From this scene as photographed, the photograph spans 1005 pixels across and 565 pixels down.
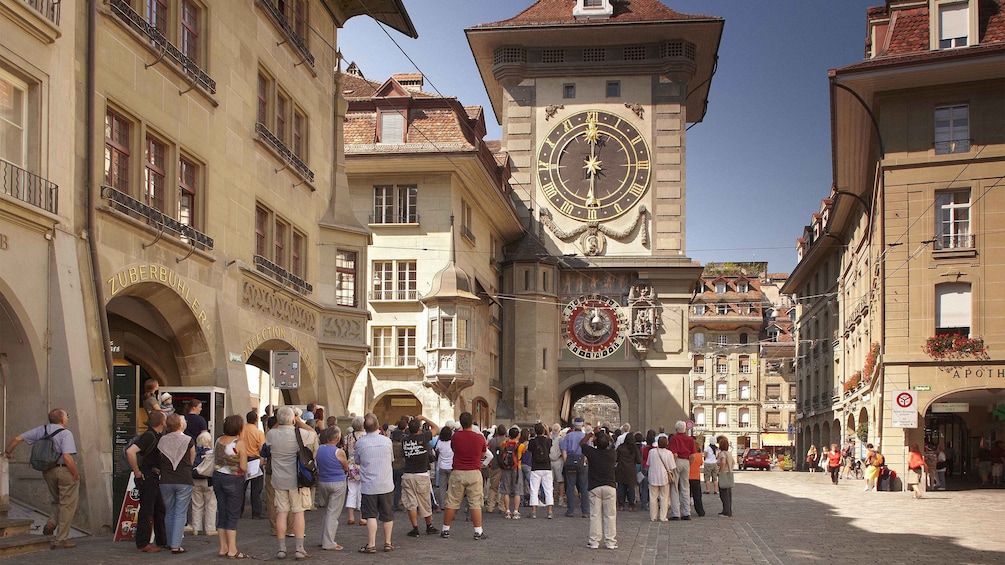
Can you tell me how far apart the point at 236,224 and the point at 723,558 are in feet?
39.4

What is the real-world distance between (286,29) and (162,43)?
6.88 meters

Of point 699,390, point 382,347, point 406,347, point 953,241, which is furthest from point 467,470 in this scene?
point 699,390

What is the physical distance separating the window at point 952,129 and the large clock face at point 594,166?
22214 mm

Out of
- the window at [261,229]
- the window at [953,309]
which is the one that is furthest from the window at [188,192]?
the window at [953,309]

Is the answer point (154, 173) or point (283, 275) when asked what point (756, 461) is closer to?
point (283, 275)

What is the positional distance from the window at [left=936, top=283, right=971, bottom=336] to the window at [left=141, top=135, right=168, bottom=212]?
923 inches

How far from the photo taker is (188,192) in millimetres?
20531

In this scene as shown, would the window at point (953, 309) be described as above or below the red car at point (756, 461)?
above

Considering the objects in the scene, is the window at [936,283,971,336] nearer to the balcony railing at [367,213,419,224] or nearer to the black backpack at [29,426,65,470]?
the balcony railing at [367,213,419,224]

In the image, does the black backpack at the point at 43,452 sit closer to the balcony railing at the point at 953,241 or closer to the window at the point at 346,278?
the window at the point at 346,278

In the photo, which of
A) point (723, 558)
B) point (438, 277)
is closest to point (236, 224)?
point (723, 558)

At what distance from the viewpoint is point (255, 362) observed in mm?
28156

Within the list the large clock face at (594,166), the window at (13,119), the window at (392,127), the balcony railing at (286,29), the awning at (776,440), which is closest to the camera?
the window at (13,119)

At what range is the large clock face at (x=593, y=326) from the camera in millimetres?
55625
